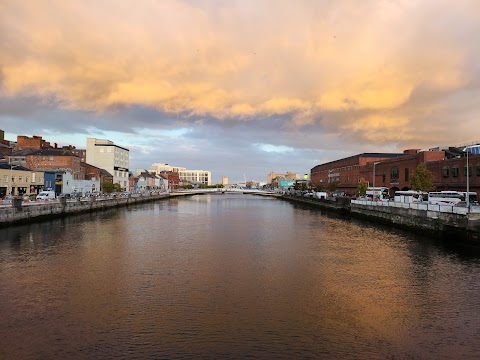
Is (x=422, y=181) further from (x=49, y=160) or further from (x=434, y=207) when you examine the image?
(x=49, y=160)

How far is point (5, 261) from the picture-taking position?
82.1 ft

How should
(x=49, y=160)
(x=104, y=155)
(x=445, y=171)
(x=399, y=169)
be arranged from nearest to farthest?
(x=445, y=171)
(x=399, y=169)
(x=49, y=160)
(x=104, y=155)

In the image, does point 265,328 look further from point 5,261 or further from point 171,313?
point 5,261

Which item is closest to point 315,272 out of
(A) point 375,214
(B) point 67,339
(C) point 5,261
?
(B) point 67,339

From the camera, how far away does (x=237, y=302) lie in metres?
17.1

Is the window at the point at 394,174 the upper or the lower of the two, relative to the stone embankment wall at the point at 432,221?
upper

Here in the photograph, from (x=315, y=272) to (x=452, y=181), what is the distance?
49156 mm

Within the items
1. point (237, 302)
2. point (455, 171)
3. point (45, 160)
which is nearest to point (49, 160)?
point (45, 160)

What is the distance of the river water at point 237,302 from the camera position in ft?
41.7

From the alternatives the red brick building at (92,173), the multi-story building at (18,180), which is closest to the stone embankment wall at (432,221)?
the multi-story building at (18,180)

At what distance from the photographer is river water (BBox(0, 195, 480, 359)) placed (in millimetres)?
12695

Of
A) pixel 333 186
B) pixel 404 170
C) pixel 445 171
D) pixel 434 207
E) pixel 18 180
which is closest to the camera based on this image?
pixel 434 207

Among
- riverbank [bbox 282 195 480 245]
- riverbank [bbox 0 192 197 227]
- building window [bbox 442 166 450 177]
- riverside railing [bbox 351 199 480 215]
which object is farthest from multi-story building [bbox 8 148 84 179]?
building window [bbox 442 166 450 177]

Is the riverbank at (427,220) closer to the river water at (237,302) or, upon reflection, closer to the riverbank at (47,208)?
the river water at (237,302)
